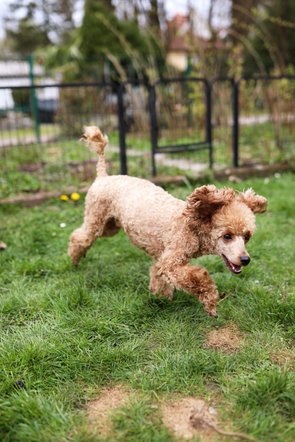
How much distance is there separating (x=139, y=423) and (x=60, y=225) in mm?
3268

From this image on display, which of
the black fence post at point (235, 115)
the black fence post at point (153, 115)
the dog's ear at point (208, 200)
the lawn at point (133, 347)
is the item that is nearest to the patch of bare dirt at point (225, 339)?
the lawn at point (133, 347)

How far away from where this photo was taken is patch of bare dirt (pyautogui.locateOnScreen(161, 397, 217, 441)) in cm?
216

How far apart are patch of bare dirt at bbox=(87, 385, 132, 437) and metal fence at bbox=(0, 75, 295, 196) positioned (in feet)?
13.8

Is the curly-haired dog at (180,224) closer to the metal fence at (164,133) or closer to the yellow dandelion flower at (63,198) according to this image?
the yellow dandelion flower at (63,198)

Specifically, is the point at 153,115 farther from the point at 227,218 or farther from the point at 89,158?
the point at 227,218

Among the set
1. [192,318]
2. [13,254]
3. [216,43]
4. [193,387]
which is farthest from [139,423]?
[216,43]

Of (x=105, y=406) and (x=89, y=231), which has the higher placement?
(x=89, y=231)

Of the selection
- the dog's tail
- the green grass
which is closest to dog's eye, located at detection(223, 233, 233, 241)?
the dog's tail

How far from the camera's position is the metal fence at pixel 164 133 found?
7.01m

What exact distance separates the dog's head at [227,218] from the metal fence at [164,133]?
372 cm

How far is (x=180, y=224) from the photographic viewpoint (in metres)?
2.96

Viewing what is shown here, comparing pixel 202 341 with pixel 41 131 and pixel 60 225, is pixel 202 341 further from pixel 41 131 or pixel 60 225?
pixel 41 131

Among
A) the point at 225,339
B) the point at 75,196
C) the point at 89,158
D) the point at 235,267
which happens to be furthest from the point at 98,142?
the point at 89,158

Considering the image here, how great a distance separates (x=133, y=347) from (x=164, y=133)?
6.55 m
